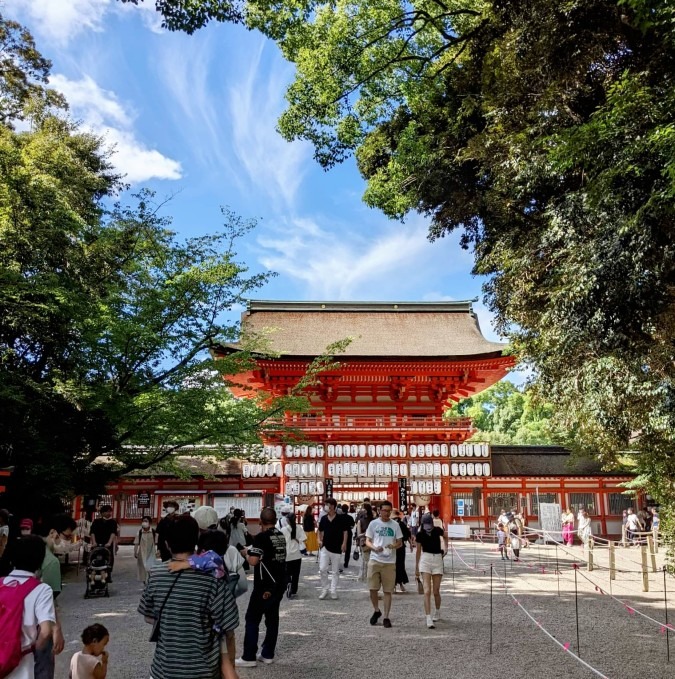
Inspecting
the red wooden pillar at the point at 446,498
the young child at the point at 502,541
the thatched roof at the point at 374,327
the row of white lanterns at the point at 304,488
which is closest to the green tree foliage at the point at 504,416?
the thatched roof at the point at 374,327

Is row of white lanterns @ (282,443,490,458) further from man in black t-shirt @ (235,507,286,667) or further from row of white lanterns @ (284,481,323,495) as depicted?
man in black t-shirt @ (235,507,286,667)

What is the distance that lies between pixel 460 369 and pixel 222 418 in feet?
40.5

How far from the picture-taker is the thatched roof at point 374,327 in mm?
24500

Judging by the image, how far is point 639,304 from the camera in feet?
26.4

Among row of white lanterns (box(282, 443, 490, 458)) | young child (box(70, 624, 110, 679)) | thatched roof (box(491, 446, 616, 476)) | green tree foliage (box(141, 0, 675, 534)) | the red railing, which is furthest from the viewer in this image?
thatched roof (box(491, 446, 616, 476))

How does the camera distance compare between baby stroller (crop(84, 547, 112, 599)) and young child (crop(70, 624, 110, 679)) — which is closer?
young child (crop(70, 624, 110, 679))

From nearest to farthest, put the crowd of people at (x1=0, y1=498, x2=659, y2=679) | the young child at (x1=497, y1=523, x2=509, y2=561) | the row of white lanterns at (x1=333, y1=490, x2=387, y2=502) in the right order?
the crowd of people at (x1=0, y1=498, x2=659, y2=679) → the young child at (x1=497, y1=523, x2=509, y2=561) → the row of white lanterns at (x1=333, y1=490, x2=387, y2=502)

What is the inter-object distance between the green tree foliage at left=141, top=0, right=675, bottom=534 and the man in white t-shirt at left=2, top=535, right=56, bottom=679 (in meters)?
6.18

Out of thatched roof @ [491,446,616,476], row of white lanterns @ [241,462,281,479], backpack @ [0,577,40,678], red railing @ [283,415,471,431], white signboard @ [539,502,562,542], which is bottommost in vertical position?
white signboard @ [539,502,562,542]

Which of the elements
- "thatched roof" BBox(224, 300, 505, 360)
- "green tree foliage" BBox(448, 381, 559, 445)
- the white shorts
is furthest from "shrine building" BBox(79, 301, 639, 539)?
"green tree foliage" BBox(448, 381, 559, 445)

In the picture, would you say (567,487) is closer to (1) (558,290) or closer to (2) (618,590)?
(2) (618,590)

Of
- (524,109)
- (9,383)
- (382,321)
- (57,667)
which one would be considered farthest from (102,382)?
(382,321)

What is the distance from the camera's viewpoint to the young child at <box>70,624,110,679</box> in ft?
12.4

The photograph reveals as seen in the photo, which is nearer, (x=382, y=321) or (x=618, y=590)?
(x=618, y=590)
